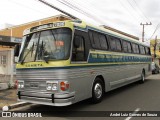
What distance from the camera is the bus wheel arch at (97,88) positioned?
347 inches

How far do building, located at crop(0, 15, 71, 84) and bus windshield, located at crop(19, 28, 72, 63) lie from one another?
17.6ft

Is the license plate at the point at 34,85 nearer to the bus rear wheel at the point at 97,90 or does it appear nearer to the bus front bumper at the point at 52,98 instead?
the bus front bumper at the point at 52,98

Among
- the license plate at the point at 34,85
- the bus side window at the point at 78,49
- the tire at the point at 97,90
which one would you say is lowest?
the tire at the point at 97,90

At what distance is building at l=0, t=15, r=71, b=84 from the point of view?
1411 centimetres

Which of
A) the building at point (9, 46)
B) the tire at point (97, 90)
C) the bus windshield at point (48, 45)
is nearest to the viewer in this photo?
the bus windshield at point (48, 45)

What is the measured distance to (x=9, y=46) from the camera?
71.8 ft

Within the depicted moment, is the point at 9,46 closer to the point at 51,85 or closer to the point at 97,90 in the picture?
the point at 97,90

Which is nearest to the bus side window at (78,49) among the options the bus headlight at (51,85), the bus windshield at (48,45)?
the bus windshield at (48,45)

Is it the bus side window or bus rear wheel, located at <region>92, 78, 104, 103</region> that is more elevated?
the bus side window

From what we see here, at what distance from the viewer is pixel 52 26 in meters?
7.70

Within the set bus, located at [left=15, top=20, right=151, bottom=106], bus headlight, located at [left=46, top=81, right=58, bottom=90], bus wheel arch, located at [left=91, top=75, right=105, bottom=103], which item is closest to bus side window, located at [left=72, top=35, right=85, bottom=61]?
bus, located at [left=15, top=20, right=151, bottom=106]

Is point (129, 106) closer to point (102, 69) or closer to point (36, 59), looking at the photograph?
point (102, 69)

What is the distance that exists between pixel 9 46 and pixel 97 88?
598 inches

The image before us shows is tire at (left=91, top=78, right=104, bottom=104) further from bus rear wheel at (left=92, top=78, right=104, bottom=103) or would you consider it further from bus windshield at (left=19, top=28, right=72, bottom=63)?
bus windshield at (left=19, top=28, right=72, bottom=63)
